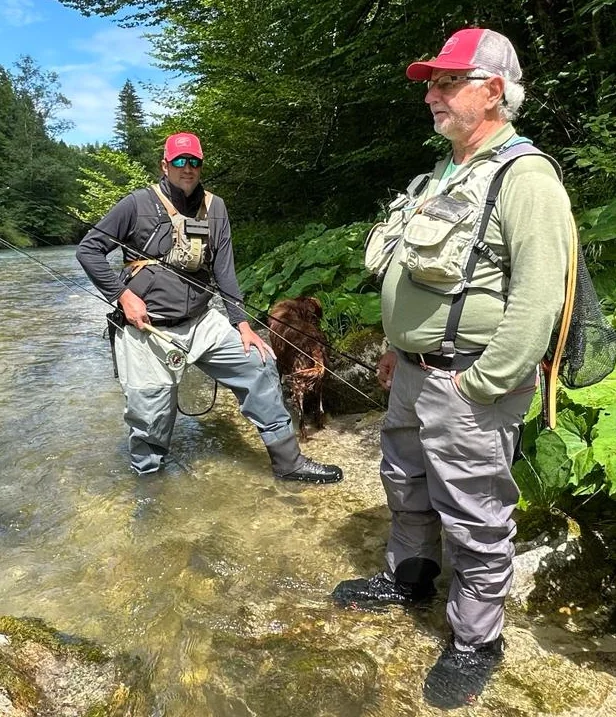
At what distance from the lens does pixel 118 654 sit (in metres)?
2.62

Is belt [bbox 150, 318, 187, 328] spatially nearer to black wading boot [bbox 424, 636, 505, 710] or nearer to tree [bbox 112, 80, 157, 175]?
black wading boot [bbox 424, 636, 505, 710]

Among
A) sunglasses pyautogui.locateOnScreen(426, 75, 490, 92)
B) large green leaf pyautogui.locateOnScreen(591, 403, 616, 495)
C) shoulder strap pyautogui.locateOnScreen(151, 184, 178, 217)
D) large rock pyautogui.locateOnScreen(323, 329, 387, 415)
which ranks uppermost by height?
sunglasses pyautogui.locateOnScreen(426, 75, 490, 92)

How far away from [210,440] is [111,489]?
1.15 m

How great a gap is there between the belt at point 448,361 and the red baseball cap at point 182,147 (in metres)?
2.44

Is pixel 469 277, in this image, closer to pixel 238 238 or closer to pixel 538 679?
pixel 538 679

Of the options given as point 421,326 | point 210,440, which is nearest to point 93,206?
point 210,440

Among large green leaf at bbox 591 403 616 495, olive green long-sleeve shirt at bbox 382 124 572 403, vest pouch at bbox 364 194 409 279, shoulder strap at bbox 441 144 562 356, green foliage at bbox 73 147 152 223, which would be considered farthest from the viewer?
green foliage at bbox 73 147 152 223

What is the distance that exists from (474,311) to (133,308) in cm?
262

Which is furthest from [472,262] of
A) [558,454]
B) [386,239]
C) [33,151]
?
[33,151]

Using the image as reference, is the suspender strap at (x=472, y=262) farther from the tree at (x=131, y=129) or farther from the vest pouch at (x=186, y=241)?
the tree at (x=131, y=129)

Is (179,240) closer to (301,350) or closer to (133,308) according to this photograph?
(133,308)

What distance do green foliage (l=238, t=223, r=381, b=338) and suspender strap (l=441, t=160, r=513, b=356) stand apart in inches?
150

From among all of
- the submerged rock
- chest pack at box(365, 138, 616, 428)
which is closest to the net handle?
chest pack at box(365, 138, 616, 428)

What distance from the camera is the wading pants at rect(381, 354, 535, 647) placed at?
7.26ft
